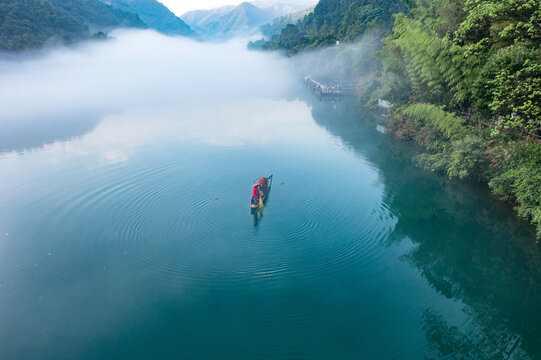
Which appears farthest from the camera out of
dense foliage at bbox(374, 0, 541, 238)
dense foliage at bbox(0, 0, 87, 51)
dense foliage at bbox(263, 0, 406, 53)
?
dense foliage at bbox(263, 0, 406, 53)

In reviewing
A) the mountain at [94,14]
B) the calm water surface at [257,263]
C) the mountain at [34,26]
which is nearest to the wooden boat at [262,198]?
the calm water surface at [257,263]

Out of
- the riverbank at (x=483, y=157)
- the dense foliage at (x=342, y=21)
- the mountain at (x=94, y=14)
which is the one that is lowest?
the riverbank at (x=483, y=157)

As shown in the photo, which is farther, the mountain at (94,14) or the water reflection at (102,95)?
the mountain at (94,14)

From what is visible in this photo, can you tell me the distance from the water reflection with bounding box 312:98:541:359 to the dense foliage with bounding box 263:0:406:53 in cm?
5501

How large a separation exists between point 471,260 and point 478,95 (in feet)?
29.1

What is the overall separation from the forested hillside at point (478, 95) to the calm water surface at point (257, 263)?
1888mm

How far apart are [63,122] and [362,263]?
129 feet

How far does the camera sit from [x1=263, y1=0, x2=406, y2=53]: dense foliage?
72.1 metres

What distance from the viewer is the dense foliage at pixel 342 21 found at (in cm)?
7212

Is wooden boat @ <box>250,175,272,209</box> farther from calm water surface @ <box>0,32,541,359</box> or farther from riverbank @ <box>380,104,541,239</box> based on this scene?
riverbank @ <box>380,104,541,239</box>

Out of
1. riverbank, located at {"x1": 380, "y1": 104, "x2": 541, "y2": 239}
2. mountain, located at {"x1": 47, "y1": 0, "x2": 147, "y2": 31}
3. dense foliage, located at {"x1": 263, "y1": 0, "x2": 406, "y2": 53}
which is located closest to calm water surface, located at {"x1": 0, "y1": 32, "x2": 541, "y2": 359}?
riverbank, located at {"x1": 380, "y1": 104, "x2": 541, "y2": 239}

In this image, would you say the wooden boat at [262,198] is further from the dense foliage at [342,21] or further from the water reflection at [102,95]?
the dense foliage at [342,21]

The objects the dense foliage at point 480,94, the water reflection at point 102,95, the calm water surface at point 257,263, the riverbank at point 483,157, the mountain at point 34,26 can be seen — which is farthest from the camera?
the mountain at point 34,26

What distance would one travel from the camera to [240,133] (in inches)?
1307
